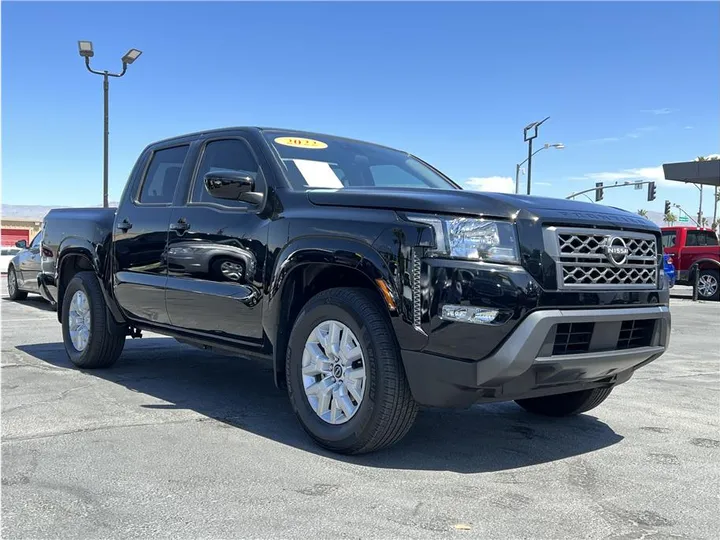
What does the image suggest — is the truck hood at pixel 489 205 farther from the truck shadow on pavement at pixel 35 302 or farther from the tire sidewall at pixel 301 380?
the truck shadow on pavement at pixel 35 302

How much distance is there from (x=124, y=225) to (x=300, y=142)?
1810 mm

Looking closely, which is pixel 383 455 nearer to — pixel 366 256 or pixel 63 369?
pixel 366 256

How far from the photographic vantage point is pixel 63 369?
19.3 feet

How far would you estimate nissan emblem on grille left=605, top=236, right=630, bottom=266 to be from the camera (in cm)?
346

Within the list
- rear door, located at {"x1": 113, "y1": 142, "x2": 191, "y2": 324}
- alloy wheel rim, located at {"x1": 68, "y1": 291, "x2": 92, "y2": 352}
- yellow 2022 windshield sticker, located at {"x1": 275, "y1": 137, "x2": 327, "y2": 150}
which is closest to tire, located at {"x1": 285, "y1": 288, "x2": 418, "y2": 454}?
yellow 2022 windshield sticker, located at {"x1": 275, "y1": 137, "x2": 327, "y2": 150}

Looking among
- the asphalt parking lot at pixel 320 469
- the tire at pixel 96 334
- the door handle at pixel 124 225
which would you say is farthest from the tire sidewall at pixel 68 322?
the door handle at pixel 124 225

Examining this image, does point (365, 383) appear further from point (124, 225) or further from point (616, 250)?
point (124, 225)

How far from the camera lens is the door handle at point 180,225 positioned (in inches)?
186

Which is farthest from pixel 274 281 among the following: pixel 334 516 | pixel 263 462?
pixel 334 516

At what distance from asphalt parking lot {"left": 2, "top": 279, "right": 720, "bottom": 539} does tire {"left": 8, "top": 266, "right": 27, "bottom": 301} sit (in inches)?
315

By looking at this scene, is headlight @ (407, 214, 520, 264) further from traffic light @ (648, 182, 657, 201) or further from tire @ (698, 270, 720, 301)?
traffic light @ (648, 182, 657, 201)

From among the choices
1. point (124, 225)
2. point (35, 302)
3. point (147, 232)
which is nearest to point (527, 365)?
point (147, 232)

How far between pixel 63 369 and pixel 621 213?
15.4 feet

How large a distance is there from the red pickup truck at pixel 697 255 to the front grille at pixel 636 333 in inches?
591
